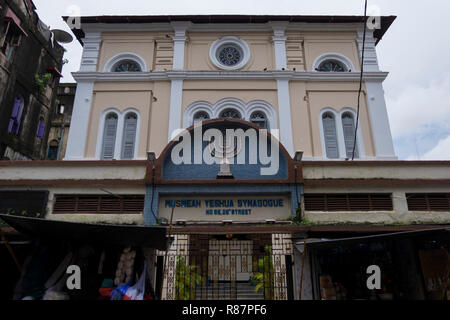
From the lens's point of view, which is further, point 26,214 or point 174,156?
point 174,156

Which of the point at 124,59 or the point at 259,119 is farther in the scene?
the point at 124,59


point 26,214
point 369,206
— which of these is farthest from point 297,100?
point 26,214

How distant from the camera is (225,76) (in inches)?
509

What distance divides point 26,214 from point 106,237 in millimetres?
4224

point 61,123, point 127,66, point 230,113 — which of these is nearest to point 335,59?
point 230,113

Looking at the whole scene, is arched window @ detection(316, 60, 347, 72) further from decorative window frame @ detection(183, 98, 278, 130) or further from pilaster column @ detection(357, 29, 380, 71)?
decorative window frame @ detection(183, 98, 278, 130)

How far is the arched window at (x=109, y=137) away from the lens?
40.3ft

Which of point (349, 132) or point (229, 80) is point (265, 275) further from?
point (229, 80)

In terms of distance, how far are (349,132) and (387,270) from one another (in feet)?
19.4

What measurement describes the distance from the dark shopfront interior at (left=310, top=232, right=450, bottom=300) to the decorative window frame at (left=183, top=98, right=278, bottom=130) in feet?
19.9

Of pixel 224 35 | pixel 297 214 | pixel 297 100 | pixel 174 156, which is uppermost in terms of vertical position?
pixel 224 35
